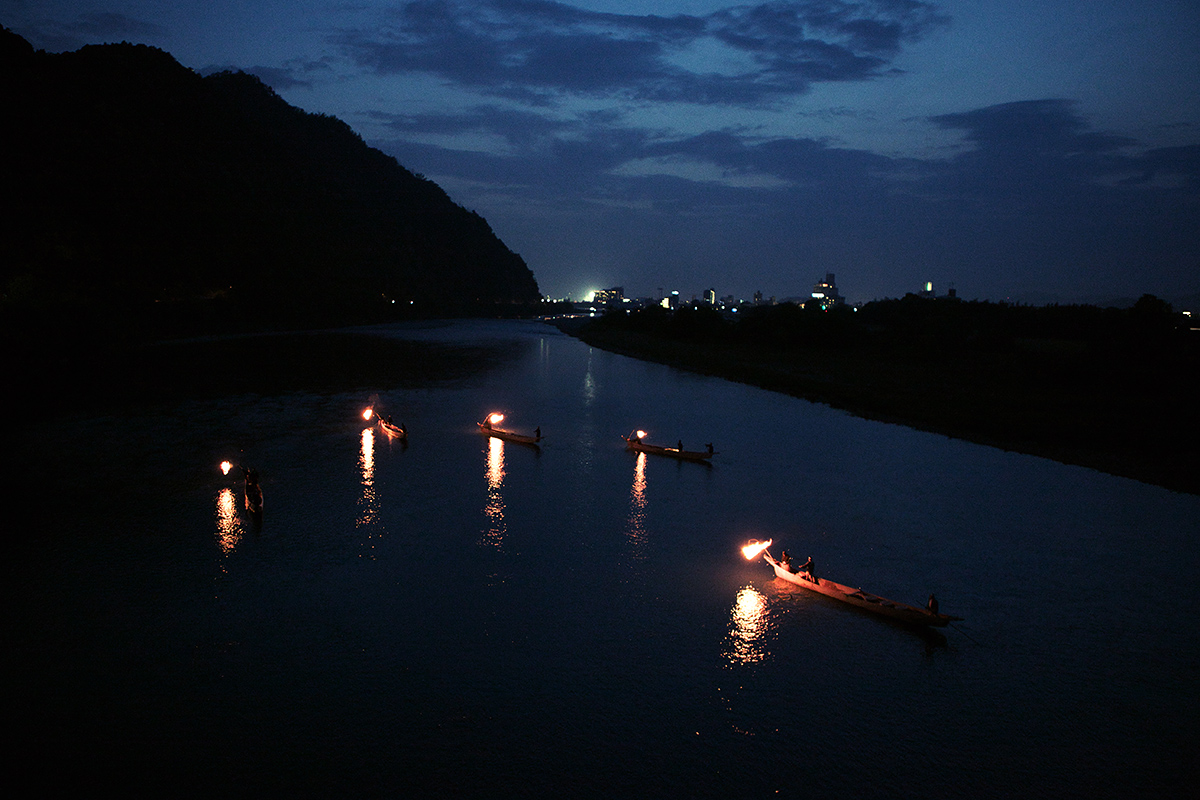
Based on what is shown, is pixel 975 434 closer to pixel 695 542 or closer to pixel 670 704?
pixel 695 542

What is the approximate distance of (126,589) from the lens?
17281mm

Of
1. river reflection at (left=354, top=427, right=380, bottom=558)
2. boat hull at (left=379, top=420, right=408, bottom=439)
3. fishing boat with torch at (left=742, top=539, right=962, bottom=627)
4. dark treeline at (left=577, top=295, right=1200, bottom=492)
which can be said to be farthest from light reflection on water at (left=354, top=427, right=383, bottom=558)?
dark treeline at (left=577, top=295, right=1200, bottom=492)

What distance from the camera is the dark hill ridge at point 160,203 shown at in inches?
2783

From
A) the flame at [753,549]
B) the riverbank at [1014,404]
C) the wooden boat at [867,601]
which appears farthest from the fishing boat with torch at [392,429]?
the riverbank at [1014,404]

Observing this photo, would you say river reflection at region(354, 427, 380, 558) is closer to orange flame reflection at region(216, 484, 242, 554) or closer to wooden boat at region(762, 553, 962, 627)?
orange flame reflection at region(216, 484, 242, 554)

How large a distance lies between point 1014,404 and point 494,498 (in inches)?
1431

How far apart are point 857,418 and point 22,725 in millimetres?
41868

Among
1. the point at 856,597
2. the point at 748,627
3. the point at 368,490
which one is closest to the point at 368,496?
the point at 368,490

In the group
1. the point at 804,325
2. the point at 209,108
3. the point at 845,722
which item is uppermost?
the point at 209,108

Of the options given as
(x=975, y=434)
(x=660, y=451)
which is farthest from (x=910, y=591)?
(x=975, y=434)

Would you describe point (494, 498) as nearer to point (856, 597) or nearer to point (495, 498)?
point (495, 498)

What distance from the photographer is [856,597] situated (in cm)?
1712

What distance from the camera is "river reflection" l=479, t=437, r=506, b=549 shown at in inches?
862

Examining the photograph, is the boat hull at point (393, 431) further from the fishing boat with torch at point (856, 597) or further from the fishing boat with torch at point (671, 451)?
the fishing boat with torch at point (856, 597)
